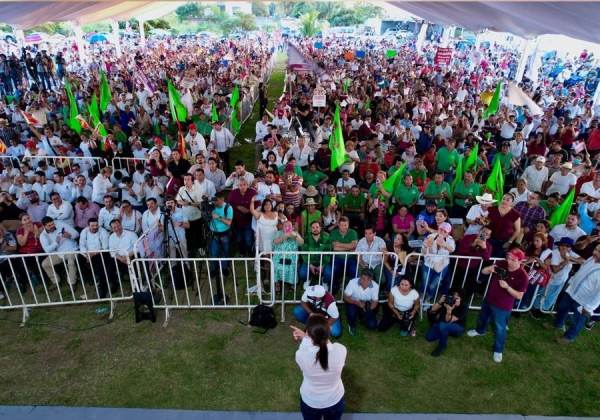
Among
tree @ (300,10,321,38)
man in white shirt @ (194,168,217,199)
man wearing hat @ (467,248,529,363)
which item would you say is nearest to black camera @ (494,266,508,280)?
man wearing hat @ (467,248,529,363)

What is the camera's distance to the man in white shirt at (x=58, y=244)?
6.27 metres

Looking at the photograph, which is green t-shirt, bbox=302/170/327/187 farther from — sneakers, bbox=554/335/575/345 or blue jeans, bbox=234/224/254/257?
sneakers, bbox=554/335/575/345

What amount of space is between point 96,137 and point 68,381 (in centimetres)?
671

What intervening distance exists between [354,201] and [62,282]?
5520mm

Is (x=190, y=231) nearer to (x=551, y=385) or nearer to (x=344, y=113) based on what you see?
(x=551, y=385)

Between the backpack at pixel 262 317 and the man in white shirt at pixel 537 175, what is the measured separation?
664cm

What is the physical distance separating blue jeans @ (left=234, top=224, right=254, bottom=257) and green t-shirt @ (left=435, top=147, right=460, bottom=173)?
16.6ft

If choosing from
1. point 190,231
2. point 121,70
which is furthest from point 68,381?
point 121,70

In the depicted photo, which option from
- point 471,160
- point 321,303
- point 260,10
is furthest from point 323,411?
point 260,10

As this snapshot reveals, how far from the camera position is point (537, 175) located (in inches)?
341

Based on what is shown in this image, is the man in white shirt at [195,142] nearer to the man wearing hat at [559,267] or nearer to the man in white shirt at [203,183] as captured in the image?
the man in white shirt at [203,183]

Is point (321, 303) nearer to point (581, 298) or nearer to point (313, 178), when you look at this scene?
point (581, 298)

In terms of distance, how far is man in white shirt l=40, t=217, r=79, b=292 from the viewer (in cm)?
627

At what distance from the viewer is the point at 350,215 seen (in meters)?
7.91
